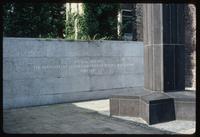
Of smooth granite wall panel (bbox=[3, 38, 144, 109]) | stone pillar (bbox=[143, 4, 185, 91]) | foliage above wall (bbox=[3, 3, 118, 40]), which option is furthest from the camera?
foliage above wall (bbox=[3, 3, 118, 40])

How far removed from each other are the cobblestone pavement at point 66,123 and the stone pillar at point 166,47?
187cm

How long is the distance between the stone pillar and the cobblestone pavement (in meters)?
1.87

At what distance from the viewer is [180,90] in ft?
32.8

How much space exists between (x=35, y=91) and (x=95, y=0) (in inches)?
320

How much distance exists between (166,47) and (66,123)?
12.4 feet

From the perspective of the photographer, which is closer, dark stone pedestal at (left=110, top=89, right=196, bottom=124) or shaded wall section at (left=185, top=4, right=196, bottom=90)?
dark stone pedestal at (left=110, top=89, right=196, bottom=124)

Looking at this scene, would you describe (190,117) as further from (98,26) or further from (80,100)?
(98,26)

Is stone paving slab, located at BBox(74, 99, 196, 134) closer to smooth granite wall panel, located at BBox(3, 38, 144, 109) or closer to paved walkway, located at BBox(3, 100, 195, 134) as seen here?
paved walkway, located at BBox(3, 100, 195, 134)

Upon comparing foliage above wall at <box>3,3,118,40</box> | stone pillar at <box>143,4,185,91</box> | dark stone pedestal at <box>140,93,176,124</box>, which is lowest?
dark stone pedestal at <box>140,93,176,124</box>

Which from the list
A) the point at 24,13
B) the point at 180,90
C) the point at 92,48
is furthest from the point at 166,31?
the point at 24,13

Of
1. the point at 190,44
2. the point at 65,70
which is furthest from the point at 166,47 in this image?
the point at 190,44

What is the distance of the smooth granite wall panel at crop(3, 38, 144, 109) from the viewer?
11.4 meters

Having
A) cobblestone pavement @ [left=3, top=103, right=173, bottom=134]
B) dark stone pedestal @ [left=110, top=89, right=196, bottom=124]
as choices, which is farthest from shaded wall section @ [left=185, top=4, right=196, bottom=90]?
cobblestone pavement @ [left=3, top=103, right=173, bottom=134]

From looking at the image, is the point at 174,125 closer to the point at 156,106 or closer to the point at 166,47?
the point at 156,106
